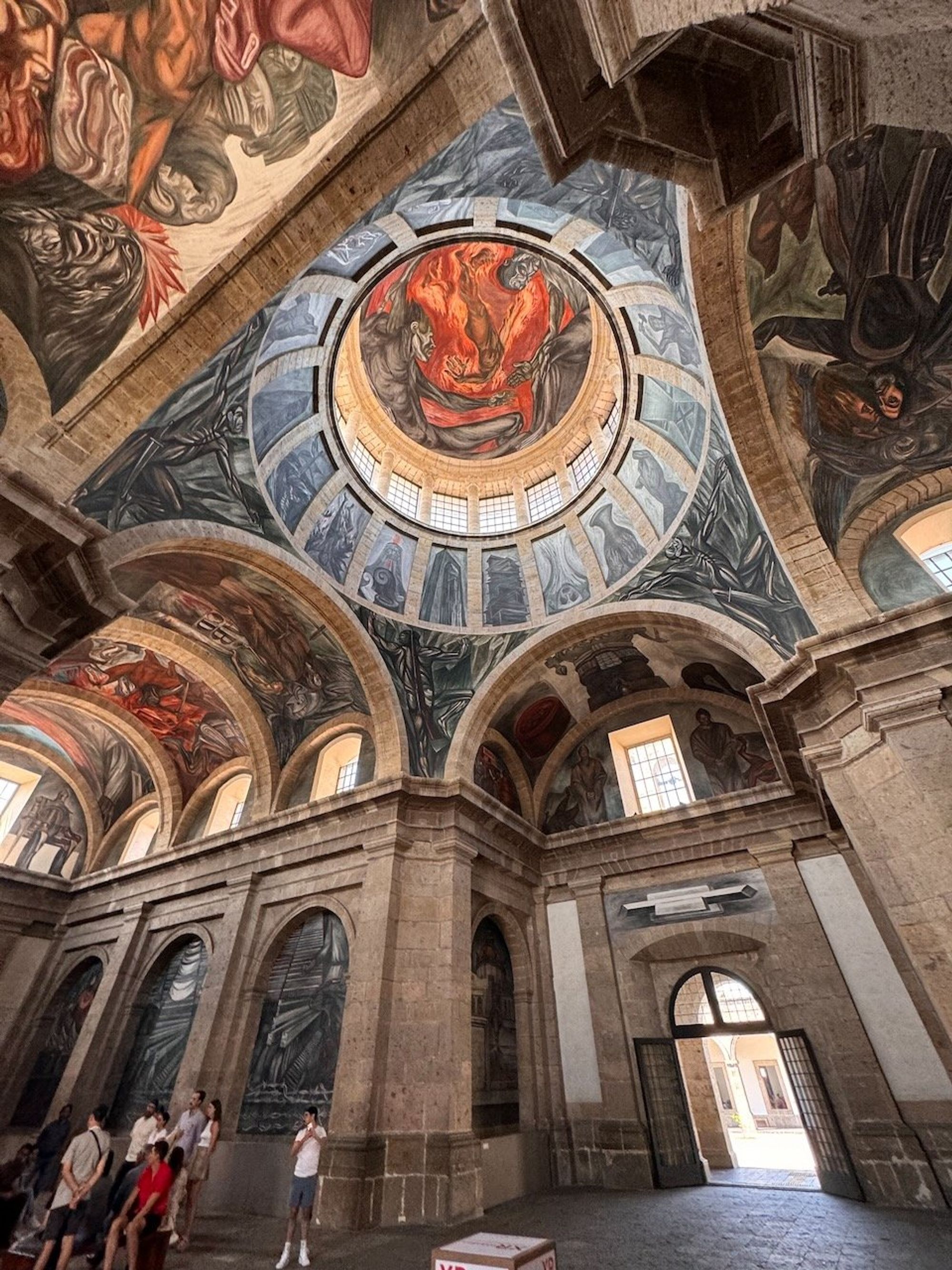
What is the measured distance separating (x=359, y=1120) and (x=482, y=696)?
24.9ft

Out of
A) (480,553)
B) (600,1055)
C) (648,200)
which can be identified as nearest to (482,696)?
(480,553)

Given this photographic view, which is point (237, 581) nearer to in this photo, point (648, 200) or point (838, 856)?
point (648, 200)

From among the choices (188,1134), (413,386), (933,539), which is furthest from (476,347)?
(188,1134)

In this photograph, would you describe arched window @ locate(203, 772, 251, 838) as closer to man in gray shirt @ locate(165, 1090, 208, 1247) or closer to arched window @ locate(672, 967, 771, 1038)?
man in gray shirt @ locate(165, 1090, 208, 1247)

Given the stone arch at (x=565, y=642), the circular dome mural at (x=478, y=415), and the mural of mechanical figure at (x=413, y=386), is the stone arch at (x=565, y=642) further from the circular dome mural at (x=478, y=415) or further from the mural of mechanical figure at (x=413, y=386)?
the mural of mechanical figure at (x=413, y=386)

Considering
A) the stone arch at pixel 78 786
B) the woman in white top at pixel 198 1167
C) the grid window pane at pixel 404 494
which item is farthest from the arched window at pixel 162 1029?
the grid window pane at pixel 404 494

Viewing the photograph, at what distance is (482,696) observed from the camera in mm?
12984

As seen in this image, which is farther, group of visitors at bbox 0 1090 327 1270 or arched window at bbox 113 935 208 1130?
arched window at bbox 113 935 208 1130

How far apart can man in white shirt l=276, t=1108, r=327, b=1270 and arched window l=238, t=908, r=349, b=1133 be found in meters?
2.62

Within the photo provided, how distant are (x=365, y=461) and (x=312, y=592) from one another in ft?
12.7

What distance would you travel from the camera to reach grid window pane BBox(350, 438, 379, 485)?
44.0ft

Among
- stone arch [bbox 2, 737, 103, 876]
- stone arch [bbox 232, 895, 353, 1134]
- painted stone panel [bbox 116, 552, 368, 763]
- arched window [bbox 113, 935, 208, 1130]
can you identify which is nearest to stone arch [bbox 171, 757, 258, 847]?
painted stone panel [bbox 116, 552, 368, 763]

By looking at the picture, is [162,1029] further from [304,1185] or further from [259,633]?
[259,633]

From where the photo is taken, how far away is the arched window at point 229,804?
15.0m
